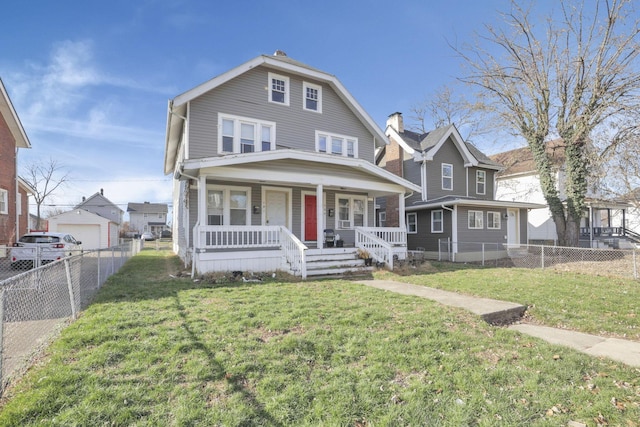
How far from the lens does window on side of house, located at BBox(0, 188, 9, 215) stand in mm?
15126

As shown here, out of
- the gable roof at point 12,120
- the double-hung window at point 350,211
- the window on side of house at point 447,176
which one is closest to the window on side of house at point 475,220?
the window on side of house at point 447,176

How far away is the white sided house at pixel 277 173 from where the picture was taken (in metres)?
10.3

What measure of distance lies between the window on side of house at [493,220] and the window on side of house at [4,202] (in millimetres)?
25360

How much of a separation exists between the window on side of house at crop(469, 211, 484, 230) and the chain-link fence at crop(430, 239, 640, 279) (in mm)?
1099

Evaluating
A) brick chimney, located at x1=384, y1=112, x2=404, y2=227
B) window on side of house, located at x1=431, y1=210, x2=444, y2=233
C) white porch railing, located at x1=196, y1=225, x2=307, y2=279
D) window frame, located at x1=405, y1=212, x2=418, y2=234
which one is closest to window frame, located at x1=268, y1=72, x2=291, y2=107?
white porch railing, located at x1=196, y1=225, x2=307, y2=279

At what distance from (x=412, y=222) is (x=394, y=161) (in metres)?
4.07

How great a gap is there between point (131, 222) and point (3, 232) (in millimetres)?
52525

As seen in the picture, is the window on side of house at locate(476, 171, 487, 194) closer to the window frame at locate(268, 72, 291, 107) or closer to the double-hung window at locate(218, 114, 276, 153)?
the window frame at locate(268, 72, 291, 107)

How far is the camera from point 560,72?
54.3ft

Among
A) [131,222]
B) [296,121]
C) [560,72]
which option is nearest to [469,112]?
[560,72]

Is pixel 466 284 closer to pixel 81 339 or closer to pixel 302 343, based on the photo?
pixel 302 343

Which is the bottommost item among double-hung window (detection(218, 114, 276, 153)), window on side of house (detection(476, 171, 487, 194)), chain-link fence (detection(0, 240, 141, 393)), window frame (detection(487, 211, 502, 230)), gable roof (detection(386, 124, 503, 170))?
chain-link fence (detection(0, 240, 141, 393))

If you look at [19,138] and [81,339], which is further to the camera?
[19,138]

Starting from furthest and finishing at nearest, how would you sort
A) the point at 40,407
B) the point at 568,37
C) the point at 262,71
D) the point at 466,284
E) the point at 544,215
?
the point at 544,215
the point at 568,37
the point at 262,71
the point at 466,284
the point at 40,407
